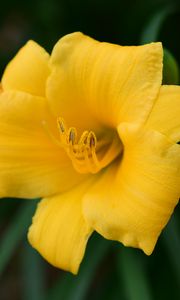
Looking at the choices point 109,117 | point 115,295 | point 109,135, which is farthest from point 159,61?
point 115,295

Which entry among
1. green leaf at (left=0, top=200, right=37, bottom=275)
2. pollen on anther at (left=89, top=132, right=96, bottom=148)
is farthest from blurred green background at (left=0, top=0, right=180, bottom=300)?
pollen on anther at (left=89, top=132, right=96, bottom=148)

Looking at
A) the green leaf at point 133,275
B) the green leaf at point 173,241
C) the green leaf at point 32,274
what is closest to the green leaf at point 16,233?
the green leaf at point 32,274

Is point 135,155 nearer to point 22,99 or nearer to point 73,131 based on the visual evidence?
point 73,131

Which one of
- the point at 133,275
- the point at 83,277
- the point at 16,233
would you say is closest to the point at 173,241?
the point at 133,275

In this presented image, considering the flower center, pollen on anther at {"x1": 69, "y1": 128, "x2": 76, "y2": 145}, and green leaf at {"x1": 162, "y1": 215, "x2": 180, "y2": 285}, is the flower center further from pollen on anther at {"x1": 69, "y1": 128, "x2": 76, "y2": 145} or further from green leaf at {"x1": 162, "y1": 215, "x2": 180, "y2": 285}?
green leaf at {"x1": 162, "y1": 215, "x2": 180, "y2": 285}

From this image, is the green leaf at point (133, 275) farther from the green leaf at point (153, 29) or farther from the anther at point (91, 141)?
the green leaf at point (153, 29)

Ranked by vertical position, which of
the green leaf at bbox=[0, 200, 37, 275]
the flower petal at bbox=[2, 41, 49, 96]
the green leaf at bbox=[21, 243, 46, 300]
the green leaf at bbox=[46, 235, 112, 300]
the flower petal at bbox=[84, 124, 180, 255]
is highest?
the flower petal at bbox=[2, 41, 49, 96]

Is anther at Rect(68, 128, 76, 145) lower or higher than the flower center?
higher
